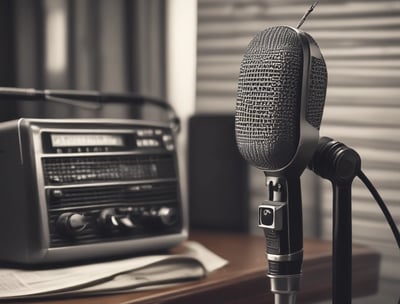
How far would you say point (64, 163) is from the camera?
936 millimetres

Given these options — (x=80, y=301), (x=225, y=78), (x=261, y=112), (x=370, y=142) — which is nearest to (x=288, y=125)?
(x=261, y=112)

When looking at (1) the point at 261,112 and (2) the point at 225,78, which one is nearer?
(1) the point at 261,112

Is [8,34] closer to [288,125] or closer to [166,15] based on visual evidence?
[166,15]

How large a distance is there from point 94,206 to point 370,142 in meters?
0.59

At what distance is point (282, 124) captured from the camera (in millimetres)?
678

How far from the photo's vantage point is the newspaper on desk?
0.81 meters

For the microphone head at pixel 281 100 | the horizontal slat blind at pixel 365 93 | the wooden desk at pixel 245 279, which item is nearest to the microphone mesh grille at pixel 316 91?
the microphone head at pixel 281 100

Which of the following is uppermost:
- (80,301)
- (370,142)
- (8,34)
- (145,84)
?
(8,34)

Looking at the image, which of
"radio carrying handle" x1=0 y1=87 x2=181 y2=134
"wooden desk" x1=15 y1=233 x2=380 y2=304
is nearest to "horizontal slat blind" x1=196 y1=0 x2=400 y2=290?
"wooden desk" x1=15 y1=233 x2=380 y2=304

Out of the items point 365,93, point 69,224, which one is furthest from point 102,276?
point 365,93

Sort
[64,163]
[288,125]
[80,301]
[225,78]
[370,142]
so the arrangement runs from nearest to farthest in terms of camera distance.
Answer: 1. [288,125]
2. [80,301]
3. [64,163]
4. [370,142]
5. [225,78]

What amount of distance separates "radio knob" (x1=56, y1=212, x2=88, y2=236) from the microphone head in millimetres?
288

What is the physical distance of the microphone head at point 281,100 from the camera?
2.23 feet

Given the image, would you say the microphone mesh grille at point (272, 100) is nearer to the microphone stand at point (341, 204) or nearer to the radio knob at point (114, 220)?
the microphone stand at point (341, 204)
